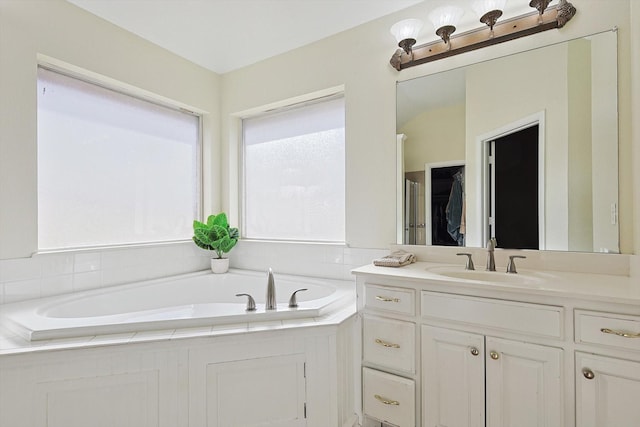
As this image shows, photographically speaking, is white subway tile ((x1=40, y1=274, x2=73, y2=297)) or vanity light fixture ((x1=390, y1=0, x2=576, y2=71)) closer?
vanity light fixture ((x1=390, y1=0, x2=576, y2=71))

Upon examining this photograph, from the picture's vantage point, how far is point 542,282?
1361 mm

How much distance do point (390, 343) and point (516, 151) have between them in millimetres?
1235

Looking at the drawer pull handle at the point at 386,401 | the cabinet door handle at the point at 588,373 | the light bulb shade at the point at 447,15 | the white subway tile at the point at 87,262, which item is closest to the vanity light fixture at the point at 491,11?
the light bulb shade at the point at 447,15

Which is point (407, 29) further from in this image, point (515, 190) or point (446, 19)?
point (515, 190)

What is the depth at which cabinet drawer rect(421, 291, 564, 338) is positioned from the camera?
1.21m

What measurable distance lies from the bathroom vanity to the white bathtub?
41 centimetres

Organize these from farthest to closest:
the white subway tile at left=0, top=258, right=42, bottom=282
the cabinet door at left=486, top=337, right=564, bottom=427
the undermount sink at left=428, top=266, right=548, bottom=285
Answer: the white subway tile at left=0, top=258, right=42, bottom=282 → the undermount sink at left=428, top=266, right=548, bottom=285 → the cabinet door at left=486, top=337, right=564, bottom=427

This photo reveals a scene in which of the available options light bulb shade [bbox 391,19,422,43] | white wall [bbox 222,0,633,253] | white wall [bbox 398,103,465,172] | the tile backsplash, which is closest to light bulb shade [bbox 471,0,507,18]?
white wall [bbox 222,0,633,253]

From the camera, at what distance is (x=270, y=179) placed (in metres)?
2.86

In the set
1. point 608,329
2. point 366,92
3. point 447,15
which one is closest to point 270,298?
point 608,329

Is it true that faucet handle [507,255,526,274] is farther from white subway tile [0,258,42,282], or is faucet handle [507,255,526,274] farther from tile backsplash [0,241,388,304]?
white subway tile [0,258,42,282]

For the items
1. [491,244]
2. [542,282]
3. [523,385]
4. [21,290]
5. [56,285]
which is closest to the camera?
[523,385]

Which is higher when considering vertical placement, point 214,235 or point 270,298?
point 214,235

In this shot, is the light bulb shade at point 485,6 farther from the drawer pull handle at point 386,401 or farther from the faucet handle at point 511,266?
the drawer pull handle at point 386,401
